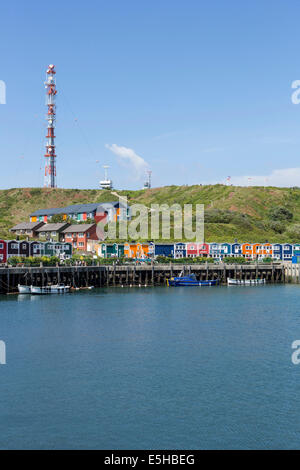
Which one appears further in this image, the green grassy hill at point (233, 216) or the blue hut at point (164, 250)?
the green grassy hill at point (233, 216)

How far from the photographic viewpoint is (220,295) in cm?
8869

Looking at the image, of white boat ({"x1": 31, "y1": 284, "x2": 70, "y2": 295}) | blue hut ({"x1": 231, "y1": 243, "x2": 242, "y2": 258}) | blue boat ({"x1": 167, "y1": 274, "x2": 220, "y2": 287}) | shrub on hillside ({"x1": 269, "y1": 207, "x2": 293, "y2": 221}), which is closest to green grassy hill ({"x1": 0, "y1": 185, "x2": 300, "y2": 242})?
shrub on hillside ({"x1": 269, "y1": 207, "x2": 293, "y2": 221})

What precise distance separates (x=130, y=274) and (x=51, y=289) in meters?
21.6

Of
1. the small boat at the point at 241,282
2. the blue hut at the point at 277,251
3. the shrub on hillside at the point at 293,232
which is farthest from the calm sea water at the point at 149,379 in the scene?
the shrub on hillside at the point at 293,232

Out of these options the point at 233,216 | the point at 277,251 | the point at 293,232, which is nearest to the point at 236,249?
the point at 277,251

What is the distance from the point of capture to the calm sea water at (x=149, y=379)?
2922 centimetres

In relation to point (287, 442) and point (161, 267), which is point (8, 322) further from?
point (161, 267)

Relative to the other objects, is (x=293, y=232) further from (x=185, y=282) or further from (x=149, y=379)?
(x=149, y=379)

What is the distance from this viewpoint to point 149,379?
38.3 metres

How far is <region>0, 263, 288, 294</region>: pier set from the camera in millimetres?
93125

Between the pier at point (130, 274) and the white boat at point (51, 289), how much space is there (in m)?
3.63

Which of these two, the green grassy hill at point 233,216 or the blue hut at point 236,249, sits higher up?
the green grassy hill at point 233,216

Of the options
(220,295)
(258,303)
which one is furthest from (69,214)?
(258,303)

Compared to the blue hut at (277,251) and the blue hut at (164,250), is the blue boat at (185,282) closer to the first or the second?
the blue hut at (164,250)
